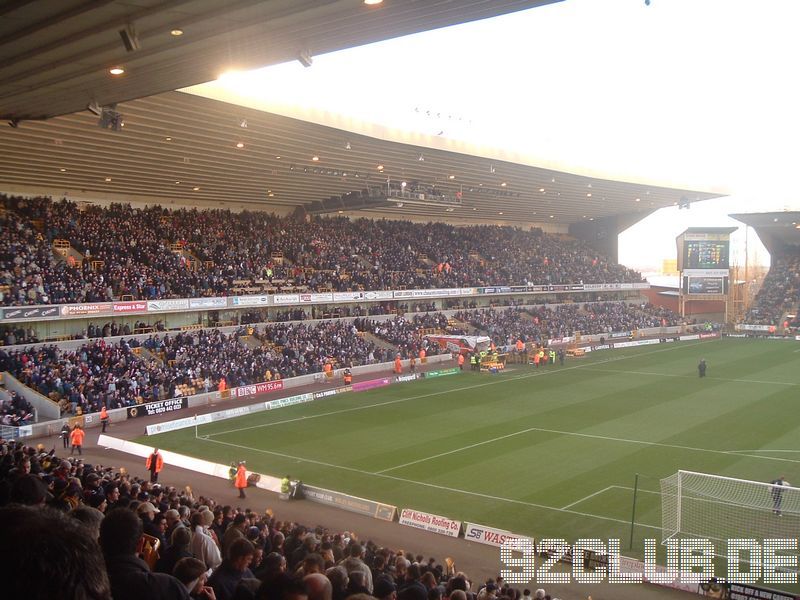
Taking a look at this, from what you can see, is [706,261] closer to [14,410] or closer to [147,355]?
[147,355]

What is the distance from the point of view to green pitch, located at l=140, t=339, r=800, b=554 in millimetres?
18297

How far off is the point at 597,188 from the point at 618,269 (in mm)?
23144

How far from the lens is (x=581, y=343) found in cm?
5778

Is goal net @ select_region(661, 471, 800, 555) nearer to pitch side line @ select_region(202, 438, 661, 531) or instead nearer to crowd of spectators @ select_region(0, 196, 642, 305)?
pitch side line @ select_region(202, 438, 661, 531)

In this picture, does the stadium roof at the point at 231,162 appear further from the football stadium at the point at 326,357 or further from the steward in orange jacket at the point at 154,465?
the steward in orange jacket at the point at 154,465

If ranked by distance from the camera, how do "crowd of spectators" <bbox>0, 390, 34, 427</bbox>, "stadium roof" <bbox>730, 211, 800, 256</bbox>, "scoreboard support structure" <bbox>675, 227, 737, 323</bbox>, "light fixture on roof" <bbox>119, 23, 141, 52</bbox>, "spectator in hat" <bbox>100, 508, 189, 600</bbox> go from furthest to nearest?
"stadium roof" <bbox>730, 211, 800, 256</bbox> < "scoreboard support structure" <bbox>675, 227, 737, 323</bbox> < "crowd of spectators" <bbox>0, 390, 34, 427</bbox> < "light fixture on roof" <bbox>119, 23, 141, 52</bbox> < "spectator in hat" <bbox>100, 508, 189, 600</bbox>

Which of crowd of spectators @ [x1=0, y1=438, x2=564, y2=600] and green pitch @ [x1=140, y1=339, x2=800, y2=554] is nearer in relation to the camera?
crowd of spectators @ [x1=0, y1=438, x2=564, y2=600]

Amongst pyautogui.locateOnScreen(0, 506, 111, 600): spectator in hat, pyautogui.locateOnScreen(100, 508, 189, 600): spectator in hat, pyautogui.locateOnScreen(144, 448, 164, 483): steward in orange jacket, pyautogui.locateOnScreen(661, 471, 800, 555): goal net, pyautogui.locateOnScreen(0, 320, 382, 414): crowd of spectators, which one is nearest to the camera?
pyautogui.locateOnScreen(0, 506, 111, 600): spectator in hat

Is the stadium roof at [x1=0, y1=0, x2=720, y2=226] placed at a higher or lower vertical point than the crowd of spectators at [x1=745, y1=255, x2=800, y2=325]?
higher

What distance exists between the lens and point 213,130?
2919 cm

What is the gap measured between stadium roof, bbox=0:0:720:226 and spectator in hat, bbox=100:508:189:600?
8.95 meters

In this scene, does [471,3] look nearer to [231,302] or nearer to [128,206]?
[231,302]

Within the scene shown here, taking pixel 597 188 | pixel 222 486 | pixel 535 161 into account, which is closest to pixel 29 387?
pixel 222 486

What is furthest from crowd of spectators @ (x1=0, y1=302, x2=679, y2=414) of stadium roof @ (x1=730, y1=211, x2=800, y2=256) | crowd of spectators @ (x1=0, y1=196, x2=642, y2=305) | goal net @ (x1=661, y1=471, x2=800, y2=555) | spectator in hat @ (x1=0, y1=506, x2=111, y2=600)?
spectator in hat @ (x1=0, y1=506, x2=111, y2=600)
